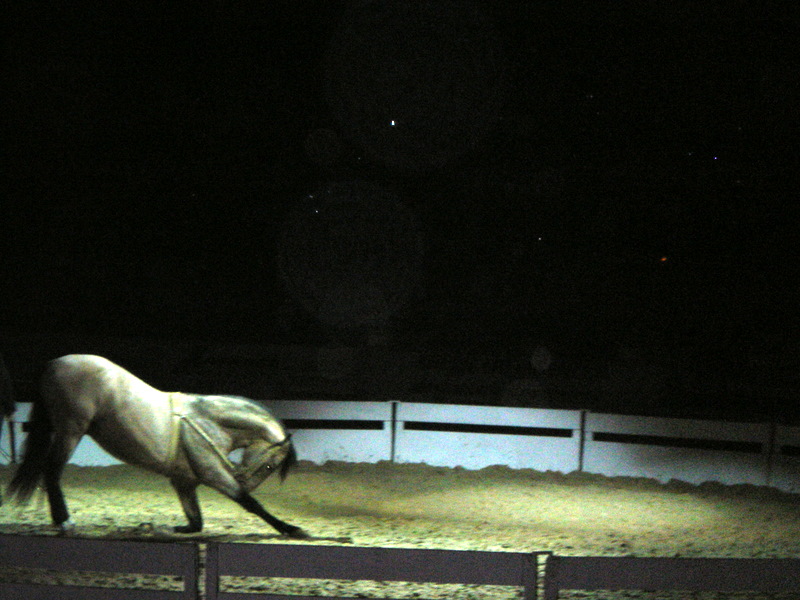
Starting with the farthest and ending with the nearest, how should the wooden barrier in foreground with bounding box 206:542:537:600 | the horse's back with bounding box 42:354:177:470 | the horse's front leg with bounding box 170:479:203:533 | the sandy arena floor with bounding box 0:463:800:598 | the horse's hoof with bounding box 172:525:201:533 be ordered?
the sandy arena floor with bounding box 0:463:800:598 → the horse's hoof with bounding box 172:525:201:533 → the horse's front leg with bounding box 170:479:203:533 → the horse's back with bounding box 42:354:177:470 → the wooden barrier in foreground with bounding box 206:542:537:600

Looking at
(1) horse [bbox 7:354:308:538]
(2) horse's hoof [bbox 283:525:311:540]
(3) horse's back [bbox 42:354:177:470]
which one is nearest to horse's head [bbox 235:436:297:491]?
(1) horse [bbox 7:354:308:538]

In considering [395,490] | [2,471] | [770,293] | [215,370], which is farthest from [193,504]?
[770,293]

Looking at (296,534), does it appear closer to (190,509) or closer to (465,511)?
(190,509)

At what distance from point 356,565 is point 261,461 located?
6.83ft

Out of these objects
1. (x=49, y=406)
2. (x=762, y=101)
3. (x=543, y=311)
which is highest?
(x=762, y=101)

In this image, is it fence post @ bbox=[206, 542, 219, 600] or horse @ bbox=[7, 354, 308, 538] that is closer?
fence post @ bbox=[206, 542, 219, 600]

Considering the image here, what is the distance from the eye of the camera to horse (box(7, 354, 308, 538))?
4836 mm

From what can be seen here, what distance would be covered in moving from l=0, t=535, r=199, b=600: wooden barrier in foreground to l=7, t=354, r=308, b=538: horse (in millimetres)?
1732

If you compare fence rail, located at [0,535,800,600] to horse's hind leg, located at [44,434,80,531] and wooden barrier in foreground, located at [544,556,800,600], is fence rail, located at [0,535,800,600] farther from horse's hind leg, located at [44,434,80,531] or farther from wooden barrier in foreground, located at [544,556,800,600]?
horse's hind leg, located at [44,434,80,531]

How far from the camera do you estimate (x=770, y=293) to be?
17500mm

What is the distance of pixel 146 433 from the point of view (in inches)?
189

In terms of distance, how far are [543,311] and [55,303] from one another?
11983 millimetres

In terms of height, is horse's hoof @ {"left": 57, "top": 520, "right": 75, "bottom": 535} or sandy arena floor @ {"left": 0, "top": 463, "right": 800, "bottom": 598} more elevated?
horse's hoof @ {"left": 57, "top": 520, "right": 75, "bottom": 535}

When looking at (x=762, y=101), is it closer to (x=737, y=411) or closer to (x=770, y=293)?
(x=770, y=293)
